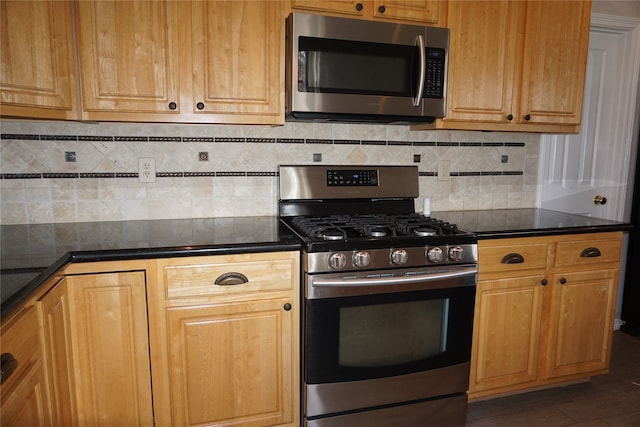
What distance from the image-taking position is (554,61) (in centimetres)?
234

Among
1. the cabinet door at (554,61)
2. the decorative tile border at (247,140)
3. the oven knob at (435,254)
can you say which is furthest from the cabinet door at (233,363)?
the cabinet door at (554,61)

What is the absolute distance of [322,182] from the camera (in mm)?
2311

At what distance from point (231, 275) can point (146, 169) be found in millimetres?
795

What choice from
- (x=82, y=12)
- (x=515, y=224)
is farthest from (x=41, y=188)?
(x=515, y=224)

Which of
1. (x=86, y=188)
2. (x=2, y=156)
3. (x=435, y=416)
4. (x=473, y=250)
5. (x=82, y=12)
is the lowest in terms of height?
(x=435, y=416)

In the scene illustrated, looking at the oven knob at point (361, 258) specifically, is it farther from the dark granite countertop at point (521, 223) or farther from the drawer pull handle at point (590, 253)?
the drawer pull handle at point (590, 253)

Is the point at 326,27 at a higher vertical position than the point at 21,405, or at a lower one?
higher

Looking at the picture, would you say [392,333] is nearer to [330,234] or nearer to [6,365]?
[330,234]

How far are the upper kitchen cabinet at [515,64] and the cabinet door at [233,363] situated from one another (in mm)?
1286

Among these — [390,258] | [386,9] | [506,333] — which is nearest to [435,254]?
[390,258]

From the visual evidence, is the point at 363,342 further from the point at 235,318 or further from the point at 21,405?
the point at 21,405

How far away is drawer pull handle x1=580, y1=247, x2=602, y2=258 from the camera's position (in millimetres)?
2227

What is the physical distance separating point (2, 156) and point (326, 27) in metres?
1.51

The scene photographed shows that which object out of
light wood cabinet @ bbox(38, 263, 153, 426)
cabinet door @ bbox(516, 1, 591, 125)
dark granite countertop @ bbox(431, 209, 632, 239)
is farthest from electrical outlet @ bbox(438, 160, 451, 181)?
light wood cabinet @ bbox(38, 263, 153, 426)
